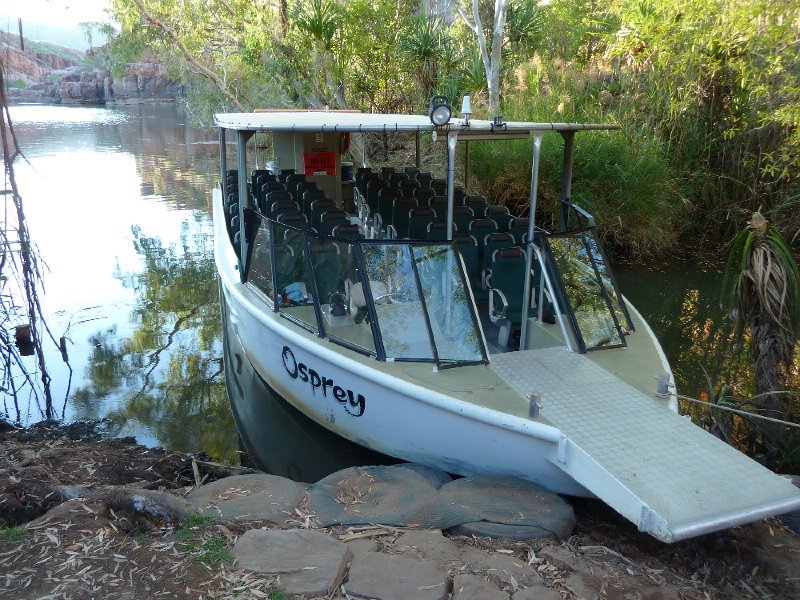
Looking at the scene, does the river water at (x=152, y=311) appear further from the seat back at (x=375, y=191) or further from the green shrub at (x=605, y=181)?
the seat back at (x=375, y=191)

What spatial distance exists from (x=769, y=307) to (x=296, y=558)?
13.2ft

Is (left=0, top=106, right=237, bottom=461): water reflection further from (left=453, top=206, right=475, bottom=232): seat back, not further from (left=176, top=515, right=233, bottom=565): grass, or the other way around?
(left=453, top=206, right=475, bottom=232): seat back

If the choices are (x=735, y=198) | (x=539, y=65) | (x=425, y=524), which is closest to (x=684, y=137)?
(x=735, y=198)

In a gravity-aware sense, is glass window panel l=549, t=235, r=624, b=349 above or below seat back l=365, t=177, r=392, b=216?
below

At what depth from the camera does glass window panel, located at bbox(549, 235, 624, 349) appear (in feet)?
20.1

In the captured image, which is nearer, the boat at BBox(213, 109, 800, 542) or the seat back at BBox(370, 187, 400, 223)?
the boat at BBox(213, 109, 800, 542)

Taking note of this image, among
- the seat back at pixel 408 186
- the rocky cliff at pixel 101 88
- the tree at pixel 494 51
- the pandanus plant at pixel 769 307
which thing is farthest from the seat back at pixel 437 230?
the rocky cliff at pixel 101 88

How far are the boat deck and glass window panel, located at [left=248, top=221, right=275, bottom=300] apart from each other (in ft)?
8.13

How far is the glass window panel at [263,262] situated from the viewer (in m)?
6.86

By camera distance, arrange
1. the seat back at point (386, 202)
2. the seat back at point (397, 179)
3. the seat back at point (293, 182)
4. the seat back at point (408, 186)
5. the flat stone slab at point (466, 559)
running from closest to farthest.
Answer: the flat stone slab at point (466, 559), the seat back at point (386, 202), the seat back at point (408, 186), the seat back at point (293, 182), the seat back at point (397, 179)

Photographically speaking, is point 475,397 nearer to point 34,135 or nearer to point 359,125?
point 359,125

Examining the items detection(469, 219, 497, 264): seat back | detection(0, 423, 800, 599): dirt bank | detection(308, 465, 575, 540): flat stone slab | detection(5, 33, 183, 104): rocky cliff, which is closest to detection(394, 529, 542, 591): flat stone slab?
detection(0, 423, 800, 599): dirt bank

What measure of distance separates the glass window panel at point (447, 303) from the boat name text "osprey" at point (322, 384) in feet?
2.66

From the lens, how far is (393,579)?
3729 millimetres
